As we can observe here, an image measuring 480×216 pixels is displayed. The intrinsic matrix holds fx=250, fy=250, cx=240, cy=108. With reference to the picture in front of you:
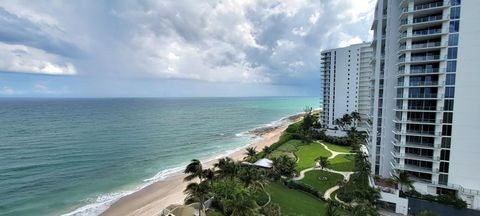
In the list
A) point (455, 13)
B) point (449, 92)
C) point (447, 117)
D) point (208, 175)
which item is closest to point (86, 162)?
point (208, 175)

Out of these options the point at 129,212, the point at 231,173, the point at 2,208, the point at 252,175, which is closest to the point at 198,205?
the point at 231,173

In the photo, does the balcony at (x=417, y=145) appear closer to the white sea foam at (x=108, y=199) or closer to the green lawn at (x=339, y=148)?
the green lawn at (x=339, y=148)

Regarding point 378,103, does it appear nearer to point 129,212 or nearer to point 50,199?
point 129,212

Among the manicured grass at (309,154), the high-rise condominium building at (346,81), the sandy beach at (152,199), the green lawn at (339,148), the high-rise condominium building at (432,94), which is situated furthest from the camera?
the high-rise condominium building at (346,81)

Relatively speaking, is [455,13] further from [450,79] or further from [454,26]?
[450,79]

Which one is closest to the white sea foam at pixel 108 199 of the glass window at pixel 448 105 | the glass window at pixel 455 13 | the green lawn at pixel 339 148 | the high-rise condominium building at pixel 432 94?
the green lawn at pixel 339 148

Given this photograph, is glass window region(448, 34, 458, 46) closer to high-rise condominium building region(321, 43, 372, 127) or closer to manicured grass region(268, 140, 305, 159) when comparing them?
manicured grass region(268, 140, 305, 159)

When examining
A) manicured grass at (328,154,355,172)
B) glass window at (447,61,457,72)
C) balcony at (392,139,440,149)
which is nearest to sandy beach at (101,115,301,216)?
manicured grass at (328,154,355,172)
